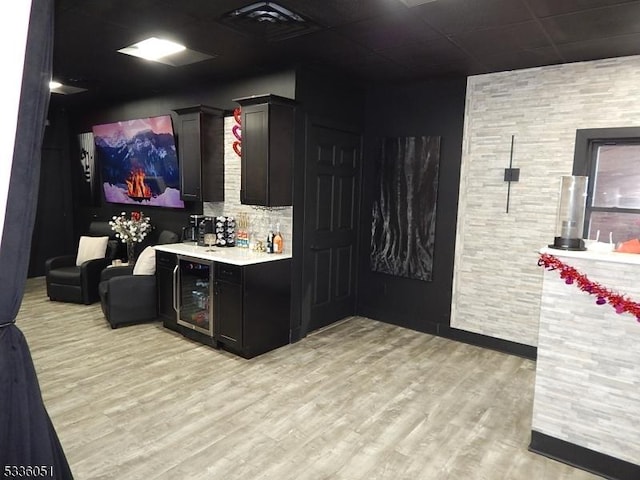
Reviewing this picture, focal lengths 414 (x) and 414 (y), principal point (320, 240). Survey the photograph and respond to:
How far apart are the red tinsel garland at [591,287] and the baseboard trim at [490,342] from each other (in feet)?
6.17

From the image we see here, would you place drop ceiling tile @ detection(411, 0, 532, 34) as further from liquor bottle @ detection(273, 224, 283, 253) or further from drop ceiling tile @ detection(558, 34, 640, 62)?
liquor bottle @ detection(273, 224, 283, 253)

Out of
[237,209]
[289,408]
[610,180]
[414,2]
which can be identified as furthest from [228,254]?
[610,180]

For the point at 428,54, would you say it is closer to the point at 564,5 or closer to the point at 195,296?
the point at 564,5

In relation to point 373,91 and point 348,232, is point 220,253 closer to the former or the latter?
point 348,232

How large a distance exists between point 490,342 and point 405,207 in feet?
5.84

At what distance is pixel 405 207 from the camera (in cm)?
498

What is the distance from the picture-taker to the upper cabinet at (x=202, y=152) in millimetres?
4781

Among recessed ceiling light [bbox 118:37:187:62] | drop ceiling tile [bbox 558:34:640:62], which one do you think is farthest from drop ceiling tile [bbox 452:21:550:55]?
recessed ceiling light [bbox 118:37:187:62]

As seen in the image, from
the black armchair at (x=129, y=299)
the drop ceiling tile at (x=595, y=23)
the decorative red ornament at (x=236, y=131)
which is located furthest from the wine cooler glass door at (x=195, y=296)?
the drop ceiling tile at (x=595, y=23)

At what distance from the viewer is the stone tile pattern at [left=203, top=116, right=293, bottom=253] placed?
174 inches

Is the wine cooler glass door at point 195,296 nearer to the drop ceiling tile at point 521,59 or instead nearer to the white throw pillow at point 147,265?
the white throw pillow at point 147,265

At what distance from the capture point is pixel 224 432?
281 centimetres

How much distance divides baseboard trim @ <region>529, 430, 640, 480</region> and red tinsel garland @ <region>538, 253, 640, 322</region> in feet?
2.86

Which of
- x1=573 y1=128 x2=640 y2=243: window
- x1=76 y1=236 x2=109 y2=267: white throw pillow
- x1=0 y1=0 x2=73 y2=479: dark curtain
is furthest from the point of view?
x1=76 y1=236 x2=109 y2=267: white throw pillow
